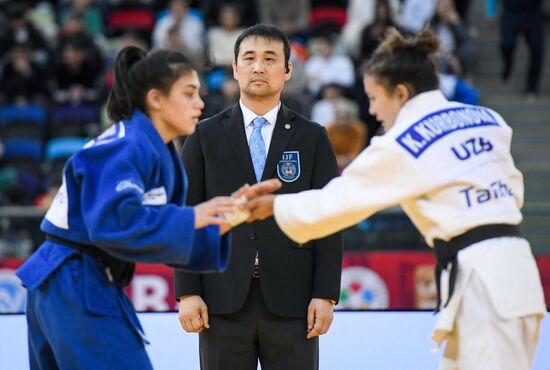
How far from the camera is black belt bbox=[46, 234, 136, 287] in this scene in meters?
4.15

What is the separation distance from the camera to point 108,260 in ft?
13.7

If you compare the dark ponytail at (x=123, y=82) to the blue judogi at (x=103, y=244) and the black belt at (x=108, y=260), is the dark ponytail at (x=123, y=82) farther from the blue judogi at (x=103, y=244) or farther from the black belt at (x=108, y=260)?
the black belt at (x=108, y=260)

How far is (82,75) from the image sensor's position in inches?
513

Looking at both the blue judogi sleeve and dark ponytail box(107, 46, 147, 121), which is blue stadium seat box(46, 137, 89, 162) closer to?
dark ponytail box(107, 46, 147, 121)

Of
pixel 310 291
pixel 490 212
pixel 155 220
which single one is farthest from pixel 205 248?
pixel 490 212

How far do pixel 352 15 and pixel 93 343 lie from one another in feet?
34.6

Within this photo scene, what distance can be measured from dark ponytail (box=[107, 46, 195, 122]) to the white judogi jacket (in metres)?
0.82

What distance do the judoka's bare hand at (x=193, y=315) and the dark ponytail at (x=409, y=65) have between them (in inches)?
55.8

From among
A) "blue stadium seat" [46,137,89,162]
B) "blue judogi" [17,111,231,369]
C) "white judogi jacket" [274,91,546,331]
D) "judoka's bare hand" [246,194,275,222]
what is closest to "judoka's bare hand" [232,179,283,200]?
"judoka's bare hand" [246,194,275,222]

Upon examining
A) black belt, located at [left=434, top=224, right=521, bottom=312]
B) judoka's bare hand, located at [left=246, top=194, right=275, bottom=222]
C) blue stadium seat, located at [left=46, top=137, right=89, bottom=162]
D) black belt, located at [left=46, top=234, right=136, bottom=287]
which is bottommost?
black belt, located at [left=46, top=234, right=136, bottom=287]

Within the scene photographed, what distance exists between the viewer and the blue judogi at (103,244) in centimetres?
396

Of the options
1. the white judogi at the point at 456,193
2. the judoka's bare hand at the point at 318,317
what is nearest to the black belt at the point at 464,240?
the white judogi at the point at 456,193

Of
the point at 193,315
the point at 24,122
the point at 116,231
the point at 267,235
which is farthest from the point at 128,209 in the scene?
the point at 24,122

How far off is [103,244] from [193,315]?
1.06 meters
